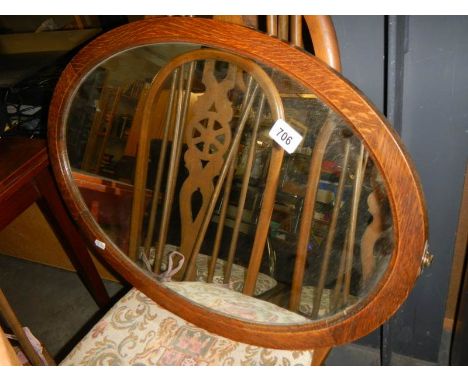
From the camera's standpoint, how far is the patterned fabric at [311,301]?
528 millimetres

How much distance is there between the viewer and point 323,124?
446mm

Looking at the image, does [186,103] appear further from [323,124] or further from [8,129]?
[8,129]

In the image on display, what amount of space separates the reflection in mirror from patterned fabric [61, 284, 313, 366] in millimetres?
66

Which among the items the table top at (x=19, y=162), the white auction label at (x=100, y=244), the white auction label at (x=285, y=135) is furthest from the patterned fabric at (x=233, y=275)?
the table top at (x=19, y=162)

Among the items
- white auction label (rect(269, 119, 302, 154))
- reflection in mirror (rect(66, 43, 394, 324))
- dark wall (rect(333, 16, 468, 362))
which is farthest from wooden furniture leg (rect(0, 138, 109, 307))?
dark wall (rect(333, 16, 468, 362))

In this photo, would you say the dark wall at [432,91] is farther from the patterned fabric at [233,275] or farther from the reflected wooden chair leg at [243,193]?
the patterned fabric at [233,275]

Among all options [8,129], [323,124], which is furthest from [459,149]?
[8,129]

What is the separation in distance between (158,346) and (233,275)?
18cm

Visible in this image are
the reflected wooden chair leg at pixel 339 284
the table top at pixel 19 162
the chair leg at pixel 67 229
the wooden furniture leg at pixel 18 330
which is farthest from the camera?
the chair leg at pixel 67 229

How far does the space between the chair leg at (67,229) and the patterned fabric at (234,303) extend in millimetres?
417

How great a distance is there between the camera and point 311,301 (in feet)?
1.85

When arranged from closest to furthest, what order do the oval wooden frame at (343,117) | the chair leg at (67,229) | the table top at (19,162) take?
the oval wooden frame at (343,117) < the table top at (19,162) < the chair leg at (67,229)

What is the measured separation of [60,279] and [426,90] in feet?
4.36

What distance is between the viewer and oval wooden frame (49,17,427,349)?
393 millimetres
